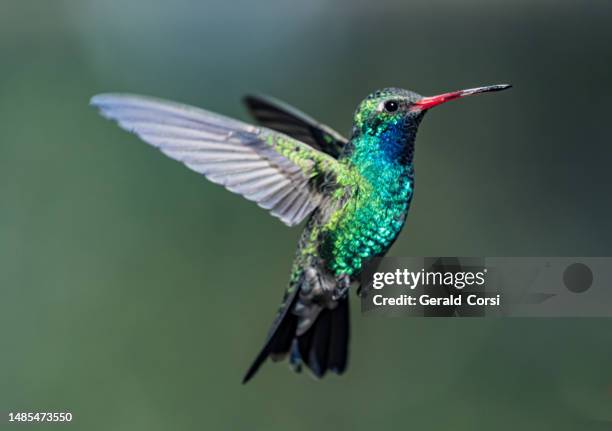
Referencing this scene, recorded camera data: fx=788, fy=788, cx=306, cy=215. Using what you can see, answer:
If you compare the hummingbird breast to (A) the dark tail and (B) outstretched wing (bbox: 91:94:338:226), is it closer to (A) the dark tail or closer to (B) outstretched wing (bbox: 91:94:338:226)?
(B) outstretched wing (bbox: 91:94:338:226)

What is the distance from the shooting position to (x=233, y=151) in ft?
4.72

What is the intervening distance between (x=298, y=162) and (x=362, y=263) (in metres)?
0.23

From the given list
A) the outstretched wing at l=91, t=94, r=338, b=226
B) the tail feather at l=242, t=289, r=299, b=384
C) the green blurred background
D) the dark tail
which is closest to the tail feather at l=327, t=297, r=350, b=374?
the dark tail

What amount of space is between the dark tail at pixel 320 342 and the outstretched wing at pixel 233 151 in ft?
1.19

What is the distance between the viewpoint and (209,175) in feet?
4.42

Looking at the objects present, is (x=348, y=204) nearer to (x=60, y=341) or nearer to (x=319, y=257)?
(x=319, y=257)

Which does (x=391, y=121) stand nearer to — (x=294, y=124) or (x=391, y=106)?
(x=391, y=106)

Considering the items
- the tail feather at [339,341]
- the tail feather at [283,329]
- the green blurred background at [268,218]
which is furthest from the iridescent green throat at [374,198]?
the green blurred background at [268,218]

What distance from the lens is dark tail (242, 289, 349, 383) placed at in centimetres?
173

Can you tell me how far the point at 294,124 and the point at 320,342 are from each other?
1.70ft


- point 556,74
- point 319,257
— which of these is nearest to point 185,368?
point 319,257

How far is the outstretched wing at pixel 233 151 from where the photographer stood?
1.29m

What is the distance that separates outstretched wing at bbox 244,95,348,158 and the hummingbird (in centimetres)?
27

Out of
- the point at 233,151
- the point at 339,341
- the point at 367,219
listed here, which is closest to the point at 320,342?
the point at 339,341
